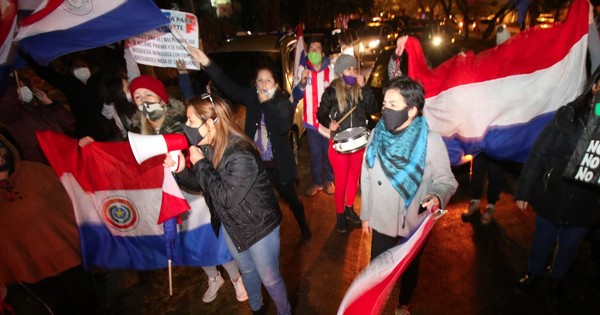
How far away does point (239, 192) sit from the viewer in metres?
2.35

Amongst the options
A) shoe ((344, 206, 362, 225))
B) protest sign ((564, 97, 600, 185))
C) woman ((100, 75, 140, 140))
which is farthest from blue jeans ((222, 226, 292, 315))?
protest sign ((564, 97, 600, 185))

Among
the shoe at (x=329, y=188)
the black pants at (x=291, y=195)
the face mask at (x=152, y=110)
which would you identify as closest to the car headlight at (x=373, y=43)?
the shoe at (x=329, y=188)

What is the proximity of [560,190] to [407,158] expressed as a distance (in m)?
1.43

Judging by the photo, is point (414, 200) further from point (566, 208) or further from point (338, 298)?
point (338, 298)

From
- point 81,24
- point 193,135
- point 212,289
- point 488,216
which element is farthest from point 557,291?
point 81,24

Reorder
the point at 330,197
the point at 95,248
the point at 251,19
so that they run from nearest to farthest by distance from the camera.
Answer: the point at 95,248 < the point at 330,197 < the point at 251,19

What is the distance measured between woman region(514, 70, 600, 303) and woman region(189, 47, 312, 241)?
7.81ft

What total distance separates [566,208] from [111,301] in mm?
4650

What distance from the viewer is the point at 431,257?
3953 mm

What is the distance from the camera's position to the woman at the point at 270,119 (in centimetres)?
373

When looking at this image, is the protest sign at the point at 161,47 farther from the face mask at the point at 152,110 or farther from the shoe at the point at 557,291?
the shoe at the point at 557,291

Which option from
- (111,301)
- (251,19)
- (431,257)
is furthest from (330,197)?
(251,19)

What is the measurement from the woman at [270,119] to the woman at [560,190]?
238 cm

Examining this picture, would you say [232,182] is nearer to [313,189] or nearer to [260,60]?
[313,189]
